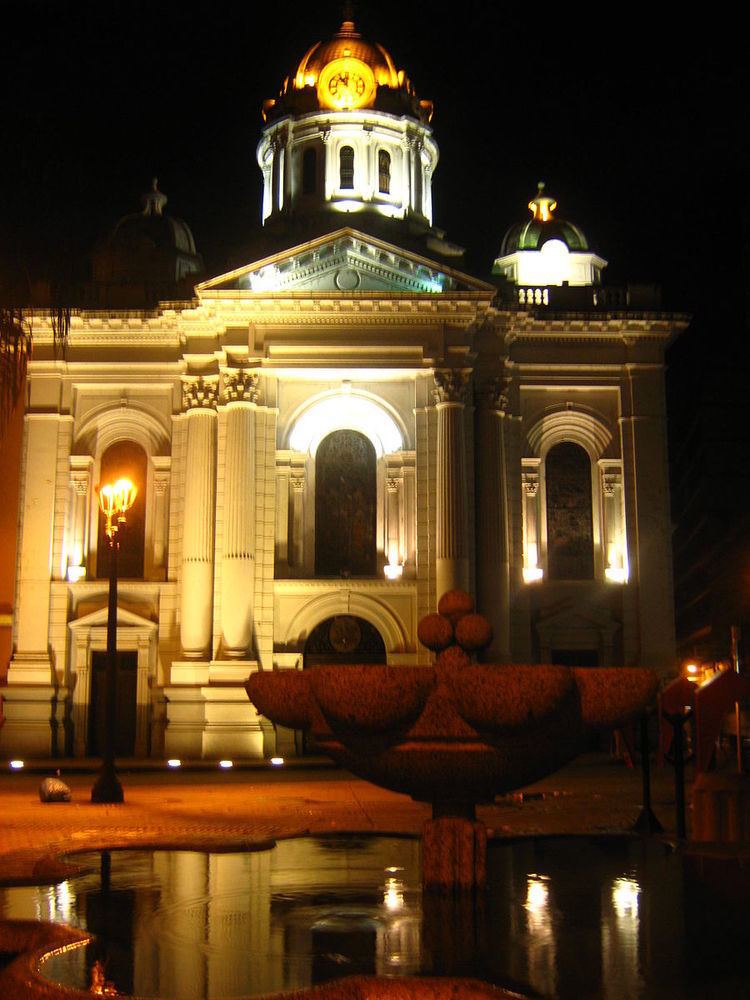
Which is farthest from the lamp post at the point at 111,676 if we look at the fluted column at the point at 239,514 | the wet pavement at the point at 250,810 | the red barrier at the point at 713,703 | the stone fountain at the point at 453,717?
the stone fountain at the point at 453,717

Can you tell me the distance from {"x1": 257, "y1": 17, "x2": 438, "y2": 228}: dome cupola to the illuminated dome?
33 millimetres

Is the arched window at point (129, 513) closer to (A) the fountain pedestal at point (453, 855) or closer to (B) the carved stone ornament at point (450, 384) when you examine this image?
(B) the carved stone ornament at point (450, 384)

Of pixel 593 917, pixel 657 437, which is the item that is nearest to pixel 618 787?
pixel 657 437

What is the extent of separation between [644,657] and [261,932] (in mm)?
27999

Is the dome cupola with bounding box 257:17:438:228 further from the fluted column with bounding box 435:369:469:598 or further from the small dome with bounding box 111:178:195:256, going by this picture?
the fluted column with bounding box 435:369:469:598

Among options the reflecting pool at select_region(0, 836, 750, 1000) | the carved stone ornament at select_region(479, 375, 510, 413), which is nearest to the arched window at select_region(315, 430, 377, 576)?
the carved stone ornament at select_region(479, 375, 510, 413)

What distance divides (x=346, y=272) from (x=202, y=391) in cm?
532

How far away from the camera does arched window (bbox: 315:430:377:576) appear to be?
3578 cm

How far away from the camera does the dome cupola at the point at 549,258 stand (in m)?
42.7

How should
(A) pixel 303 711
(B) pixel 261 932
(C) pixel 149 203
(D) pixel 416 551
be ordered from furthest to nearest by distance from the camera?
(C) pixel 149 203, (D) pixel 416 551, (A) pixel 303 711, (B) pixel 261 932

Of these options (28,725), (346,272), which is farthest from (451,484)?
(28,725)

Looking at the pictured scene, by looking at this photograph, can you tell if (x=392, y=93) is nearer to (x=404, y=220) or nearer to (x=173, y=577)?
(x=404, y=220)

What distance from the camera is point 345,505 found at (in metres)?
36.0

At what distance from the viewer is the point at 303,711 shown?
10.4 metres
